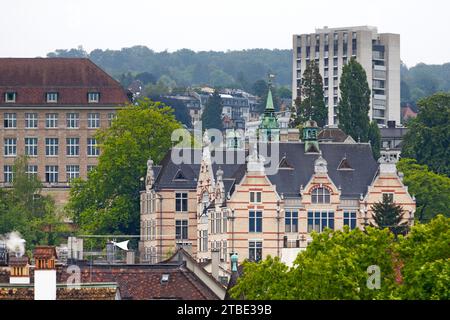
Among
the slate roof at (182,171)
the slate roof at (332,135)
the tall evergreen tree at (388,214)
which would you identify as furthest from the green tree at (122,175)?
the tall evergreen tree at (388,214)

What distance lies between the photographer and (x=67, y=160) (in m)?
Answer: 179

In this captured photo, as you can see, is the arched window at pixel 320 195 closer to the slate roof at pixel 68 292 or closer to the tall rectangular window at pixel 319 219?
the tall rectangular window at pixel 319 219

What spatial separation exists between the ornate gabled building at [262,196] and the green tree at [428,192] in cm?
793

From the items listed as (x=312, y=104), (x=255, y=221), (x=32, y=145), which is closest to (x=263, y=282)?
(x=255, y=221)

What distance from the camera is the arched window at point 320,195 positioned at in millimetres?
124562

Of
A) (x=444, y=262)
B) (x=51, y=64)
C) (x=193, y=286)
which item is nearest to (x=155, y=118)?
(x=51, y=64)

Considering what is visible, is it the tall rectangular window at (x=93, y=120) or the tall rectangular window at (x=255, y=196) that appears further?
the tall rectangular window at (x=93, y=120)

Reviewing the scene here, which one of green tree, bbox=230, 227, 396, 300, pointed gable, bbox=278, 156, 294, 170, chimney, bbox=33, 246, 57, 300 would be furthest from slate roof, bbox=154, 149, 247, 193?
chimney, bbox=33, 246, 57, 300

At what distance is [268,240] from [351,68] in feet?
160

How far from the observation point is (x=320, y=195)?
409 ft

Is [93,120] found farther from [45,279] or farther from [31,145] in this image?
[45,279]

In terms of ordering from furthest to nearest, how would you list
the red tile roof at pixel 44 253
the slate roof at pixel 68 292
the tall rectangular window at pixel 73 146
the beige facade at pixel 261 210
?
the tall rectangular window at pixel 73 146
the beige facade at pixel 261 210
the slate roof at pixel 68 292
the red tile roof at pixel 44 253

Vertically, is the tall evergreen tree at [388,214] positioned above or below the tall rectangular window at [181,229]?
above

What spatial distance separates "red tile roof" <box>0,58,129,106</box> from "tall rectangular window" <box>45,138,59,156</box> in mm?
3356
